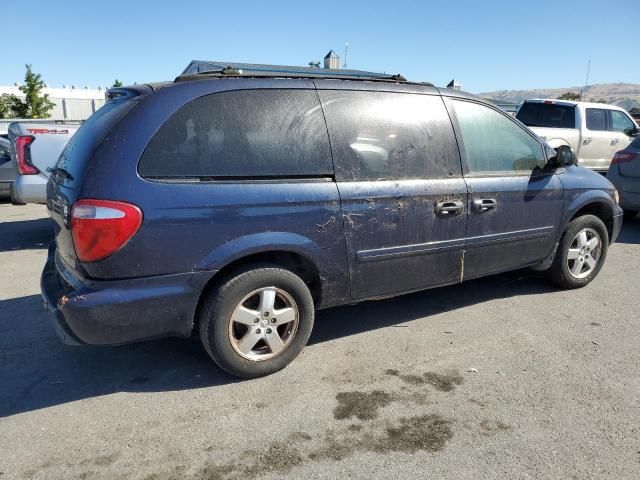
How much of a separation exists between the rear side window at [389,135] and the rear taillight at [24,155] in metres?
5.23

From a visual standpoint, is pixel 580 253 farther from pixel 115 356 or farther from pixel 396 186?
pixel 115 356

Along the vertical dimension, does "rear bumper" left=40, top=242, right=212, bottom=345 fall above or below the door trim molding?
below

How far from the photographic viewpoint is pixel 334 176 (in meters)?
3.38

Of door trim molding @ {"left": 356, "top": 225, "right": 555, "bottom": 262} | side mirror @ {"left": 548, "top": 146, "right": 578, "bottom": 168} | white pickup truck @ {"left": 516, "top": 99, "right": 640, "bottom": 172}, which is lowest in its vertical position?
door trim molding @ {"left": 356, "top": 225, "right": 555, "bottom": 262}

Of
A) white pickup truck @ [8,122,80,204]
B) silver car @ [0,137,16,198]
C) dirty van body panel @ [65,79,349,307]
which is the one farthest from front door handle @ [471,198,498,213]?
silver car @ [0,137,16,198]

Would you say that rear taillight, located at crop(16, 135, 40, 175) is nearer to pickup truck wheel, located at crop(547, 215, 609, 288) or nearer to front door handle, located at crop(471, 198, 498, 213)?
front door handle, located at crop(471, 198, 498, 213)

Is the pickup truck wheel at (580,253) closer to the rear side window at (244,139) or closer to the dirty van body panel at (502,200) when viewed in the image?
the dirty van body panel at (502,200)

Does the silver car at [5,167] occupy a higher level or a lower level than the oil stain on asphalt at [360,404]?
higher

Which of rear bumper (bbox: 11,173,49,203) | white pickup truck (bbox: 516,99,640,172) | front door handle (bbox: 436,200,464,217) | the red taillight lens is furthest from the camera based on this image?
white pickup truck (bbox: 516,99,640,172)

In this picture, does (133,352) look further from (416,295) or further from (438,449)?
(416,295)

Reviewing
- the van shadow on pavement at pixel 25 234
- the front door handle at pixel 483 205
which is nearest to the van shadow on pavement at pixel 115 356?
the front door handle at pixel 483 205

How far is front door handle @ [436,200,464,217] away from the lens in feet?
12.4

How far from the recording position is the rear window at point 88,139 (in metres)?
2.89

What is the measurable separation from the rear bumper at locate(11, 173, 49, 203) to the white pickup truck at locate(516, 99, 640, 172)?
8.97m
